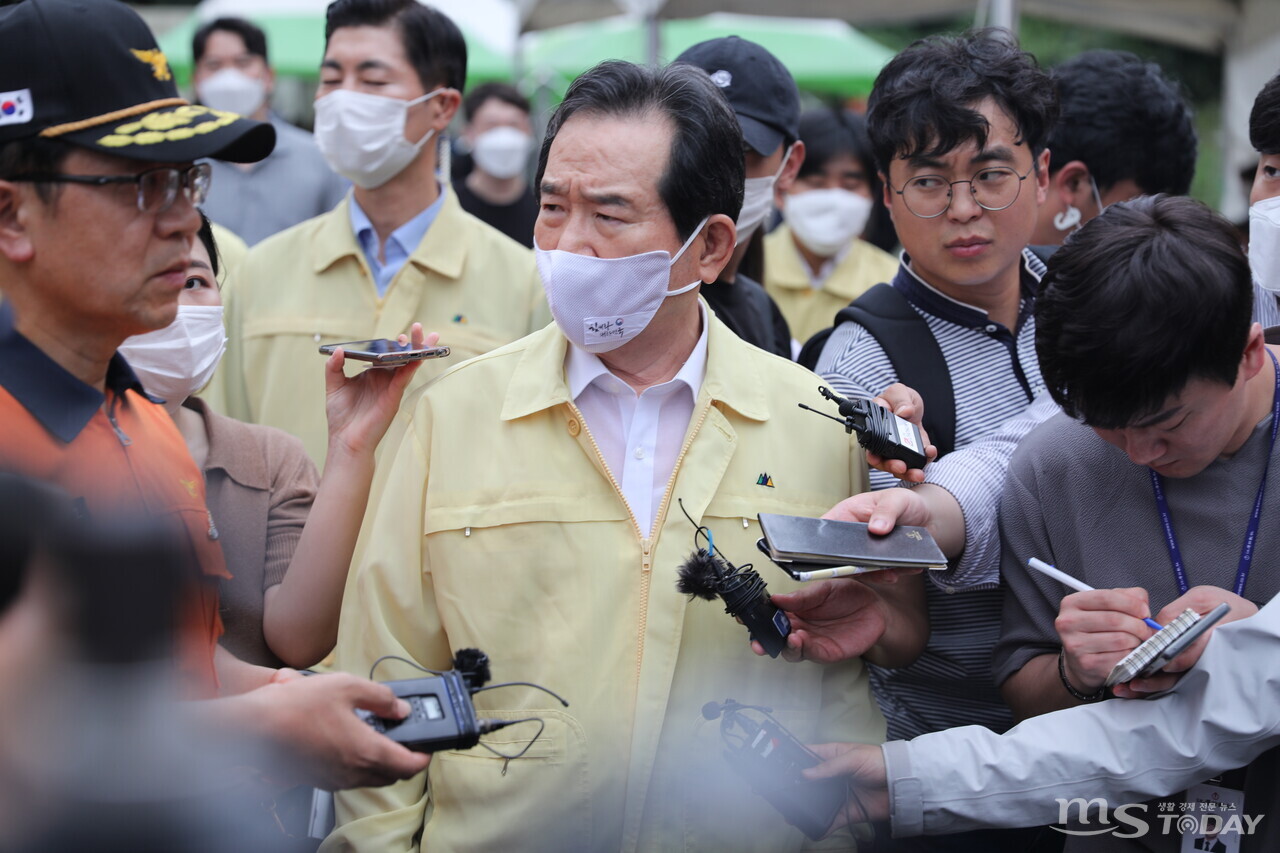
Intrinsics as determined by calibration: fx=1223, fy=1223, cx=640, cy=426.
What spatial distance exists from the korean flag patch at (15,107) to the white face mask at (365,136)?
8.78ft

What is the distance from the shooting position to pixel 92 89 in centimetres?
208

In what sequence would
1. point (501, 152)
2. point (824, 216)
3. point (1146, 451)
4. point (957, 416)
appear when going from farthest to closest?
1. point (501, 152)
2. point (824, 216)
3. point (957, 416)
4. point (1146, 451)

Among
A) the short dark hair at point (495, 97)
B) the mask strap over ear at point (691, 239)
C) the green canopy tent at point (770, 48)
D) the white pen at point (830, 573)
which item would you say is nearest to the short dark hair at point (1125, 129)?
the mask strap over ear at point (691, 239)

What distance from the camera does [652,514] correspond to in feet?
8.97

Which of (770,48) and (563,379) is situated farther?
(770,48)

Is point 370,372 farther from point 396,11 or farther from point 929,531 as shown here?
point 396,11

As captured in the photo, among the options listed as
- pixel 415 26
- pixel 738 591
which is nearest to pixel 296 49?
pixel 415 26

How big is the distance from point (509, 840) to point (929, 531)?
3.59ft

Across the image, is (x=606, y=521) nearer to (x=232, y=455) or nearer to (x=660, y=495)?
(x=660, y=495)

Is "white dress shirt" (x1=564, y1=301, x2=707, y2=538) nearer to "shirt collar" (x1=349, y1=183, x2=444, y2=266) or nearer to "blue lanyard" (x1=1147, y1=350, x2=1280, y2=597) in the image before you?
"blue lanyard" (x1=1147, y1=350, x2=1280, y2=597)

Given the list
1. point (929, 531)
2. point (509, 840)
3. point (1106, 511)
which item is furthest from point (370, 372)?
point (1106, 511)

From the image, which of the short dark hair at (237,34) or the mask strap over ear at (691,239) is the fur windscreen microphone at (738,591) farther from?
the short dark hair at (237,34)

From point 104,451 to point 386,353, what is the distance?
0.77 metres

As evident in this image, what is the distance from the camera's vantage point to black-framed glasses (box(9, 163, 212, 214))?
6.75 feet
